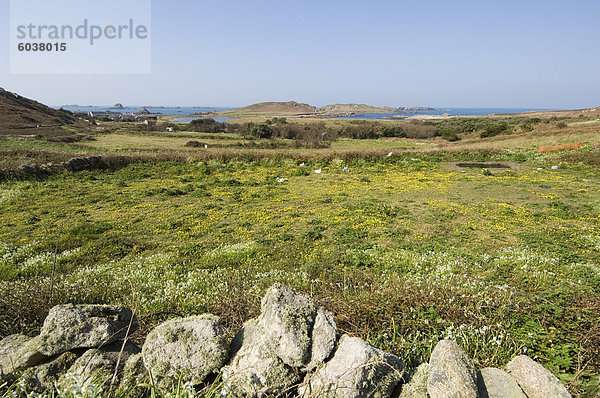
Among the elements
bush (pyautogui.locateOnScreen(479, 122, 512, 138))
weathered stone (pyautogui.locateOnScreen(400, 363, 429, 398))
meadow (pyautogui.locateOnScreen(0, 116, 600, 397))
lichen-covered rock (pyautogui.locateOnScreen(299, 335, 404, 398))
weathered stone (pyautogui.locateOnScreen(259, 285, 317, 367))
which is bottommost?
meadow (pyautogui.locateOnScreen(0, 116, 600, 397))

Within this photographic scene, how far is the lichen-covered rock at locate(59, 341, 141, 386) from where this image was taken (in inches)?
117

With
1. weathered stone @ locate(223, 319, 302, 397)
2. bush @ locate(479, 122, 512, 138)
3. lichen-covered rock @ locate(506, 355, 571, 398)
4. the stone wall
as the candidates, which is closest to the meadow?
lichen-covered rock @ locate(506, 355, 571, 398)

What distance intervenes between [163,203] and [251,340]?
16.3 meters

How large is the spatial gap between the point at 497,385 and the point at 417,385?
0.78 metres

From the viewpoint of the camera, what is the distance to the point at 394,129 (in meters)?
78.9

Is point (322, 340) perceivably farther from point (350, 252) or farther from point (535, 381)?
point (350, 252)

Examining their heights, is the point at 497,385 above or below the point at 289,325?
below

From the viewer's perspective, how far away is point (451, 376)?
8.96ft

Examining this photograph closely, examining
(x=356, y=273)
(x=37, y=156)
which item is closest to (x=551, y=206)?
(x=356, y=273)

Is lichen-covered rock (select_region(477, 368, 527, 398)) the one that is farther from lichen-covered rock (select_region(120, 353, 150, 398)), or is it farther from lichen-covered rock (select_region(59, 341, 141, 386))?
lichen-covered rock (select_region(59, 341, 141, 386))

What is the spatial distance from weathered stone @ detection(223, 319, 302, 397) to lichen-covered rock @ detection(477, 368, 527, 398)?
185 cm

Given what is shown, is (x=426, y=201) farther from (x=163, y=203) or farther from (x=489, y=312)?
(x=163, y=203)

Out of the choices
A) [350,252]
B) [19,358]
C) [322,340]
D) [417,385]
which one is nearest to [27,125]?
[350,252]

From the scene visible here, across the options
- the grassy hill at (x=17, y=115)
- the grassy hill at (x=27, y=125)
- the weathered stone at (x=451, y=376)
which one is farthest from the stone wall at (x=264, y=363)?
the grassy hill at (x=17, y=115)
